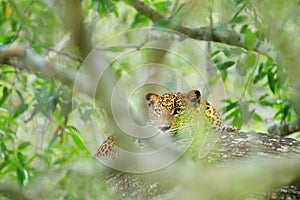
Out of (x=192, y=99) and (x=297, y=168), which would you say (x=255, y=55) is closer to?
(x=192, y=99)

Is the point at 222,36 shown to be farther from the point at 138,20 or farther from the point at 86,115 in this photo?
the point at 86,115

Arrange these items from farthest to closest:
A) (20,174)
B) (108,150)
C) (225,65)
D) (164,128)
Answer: (225,65), (20,174), (164,128), (108,150)

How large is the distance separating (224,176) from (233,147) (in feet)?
5.09

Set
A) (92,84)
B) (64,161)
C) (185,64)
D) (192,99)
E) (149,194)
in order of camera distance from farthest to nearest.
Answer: (185,64), (64,161), (192,99), (149,194), (92,84)

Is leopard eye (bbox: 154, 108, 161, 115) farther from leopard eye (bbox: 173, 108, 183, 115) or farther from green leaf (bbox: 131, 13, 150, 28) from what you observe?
green leaf (bbox: 131, 13, 150, 28)

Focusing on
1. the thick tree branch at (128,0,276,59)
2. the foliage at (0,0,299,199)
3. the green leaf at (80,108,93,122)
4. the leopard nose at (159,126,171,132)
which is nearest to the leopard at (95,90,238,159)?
the leopard nose at (159,126,171,132)

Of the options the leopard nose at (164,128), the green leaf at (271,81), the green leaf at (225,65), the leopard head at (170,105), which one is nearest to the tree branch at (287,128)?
the green leaf at (271,81)

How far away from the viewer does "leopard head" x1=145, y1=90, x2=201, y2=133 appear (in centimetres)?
317

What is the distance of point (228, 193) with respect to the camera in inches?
43.8

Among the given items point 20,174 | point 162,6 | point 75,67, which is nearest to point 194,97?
point 75,67

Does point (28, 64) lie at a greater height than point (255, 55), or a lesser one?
lesser

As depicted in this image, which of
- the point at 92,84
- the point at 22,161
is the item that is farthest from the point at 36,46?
the point at 92,84

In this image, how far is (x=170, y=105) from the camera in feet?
10.8

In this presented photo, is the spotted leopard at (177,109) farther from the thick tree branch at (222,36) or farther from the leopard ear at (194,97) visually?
the thick tree branch at (222,36)
